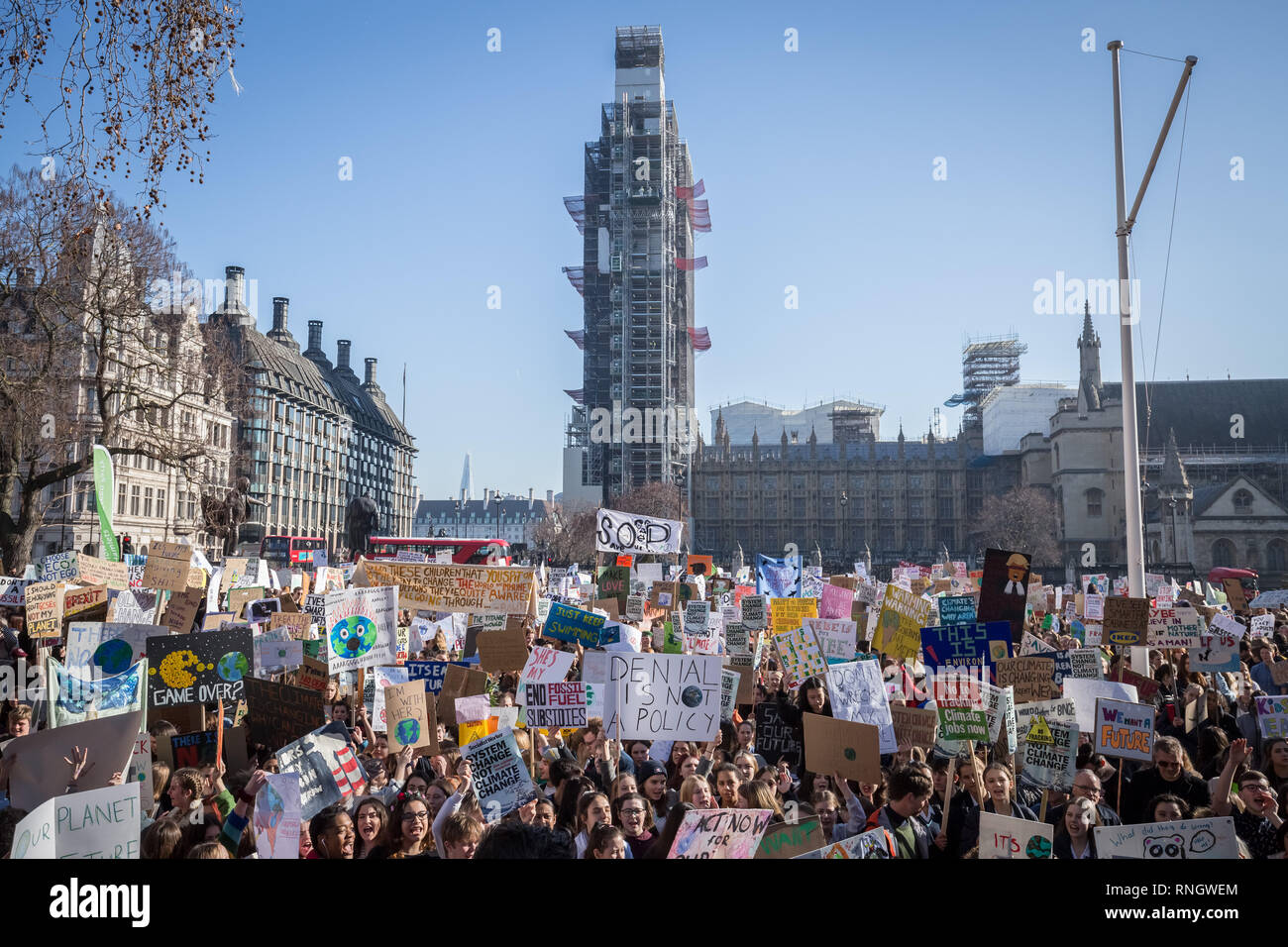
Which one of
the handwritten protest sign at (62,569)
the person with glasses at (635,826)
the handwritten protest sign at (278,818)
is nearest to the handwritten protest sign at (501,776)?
the person with glasses at (635,826)

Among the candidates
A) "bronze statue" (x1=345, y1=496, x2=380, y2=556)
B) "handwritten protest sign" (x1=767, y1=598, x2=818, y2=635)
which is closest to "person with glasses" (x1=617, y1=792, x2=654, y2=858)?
"handwritten protest sign" (x1=767, y1=598, x2=818, y2=635)

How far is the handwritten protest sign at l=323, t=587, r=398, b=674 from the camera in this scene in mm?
8398

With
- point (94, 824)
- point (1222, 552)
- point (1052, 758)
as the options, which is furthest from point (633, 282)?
point (94, 824)

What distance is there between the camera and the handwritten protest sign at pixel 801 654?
8.74 meters

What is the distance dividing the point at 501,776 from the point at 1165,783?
378cm

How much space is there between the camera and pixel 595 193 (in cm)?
8394

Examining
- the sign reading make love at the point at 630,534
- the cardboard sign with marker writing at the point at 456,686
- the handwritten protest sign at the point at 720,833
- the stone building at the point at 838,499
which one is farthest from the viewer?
the stone building at the point at 838,499

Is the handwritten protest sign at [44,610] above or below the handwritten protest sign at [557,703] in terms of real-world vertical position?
above

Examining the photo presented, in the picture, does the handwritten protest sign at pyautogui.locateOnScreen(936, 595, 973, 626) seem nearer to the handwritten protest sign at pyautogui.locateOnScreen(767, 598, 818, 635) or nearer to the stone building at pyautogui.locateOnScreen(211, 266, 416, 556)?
the handwritten protest sign at pyautogui.locateOnScreen(767, 598, 818, 635)

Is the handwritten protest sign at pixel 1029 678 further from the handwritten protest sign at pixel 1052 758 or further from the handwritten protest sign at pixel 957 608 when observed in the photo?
the handwritten protest sign at pixel 957 608

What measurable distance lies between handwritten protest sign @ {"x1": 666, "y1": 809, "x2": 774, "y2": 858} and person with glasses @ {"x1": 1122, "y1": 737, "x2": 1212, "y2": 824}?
3173mm

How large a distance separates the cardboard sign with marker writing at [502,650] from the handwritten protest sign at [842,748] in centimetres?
421

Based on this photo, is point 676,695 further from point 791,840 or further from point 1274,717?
point 1274,717
